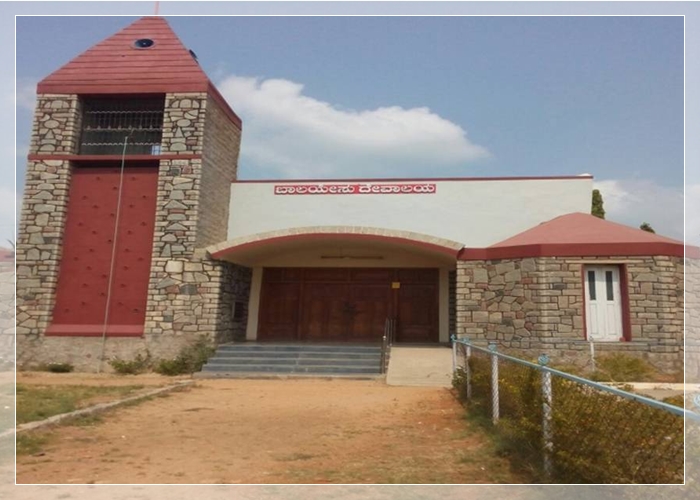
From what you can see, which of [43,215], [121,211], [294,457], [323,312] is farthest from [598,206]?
[43,215]

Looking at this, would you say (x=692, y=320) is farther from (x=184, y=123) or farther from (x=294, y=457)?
(x=184, y=123)

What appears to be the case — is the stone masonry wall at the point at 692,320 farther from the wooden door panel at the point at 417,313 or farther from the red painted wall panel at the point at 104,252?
the red painted wall panel at the point at 104,252

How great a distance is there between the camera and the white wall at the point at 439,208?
1502cm

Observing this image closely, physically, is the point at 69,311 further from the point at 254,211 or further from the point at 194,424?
the point at 194,424

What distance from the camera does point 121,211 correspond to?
14.1m

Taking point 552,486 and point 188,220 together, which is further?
point 188,220

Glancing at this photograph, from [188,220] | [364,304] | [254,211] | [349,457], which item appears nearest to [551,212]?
[364,304]

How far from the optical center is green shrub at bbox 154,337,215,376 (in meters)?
12.7

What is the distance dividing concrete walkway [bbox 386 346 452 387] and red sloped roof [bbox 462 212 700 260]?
270 centimetres

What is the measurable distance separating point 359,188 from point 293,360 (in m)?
5.86

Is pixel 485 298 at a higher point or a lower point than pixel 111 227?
lower

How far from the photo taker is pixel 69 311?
13.6 metres

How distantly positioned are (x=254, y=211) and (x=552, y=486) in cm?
1328

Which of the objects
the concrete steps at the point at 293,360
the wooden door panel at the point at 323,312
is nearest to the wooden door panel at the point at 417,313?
the wooden door panel at the point at 323,312
